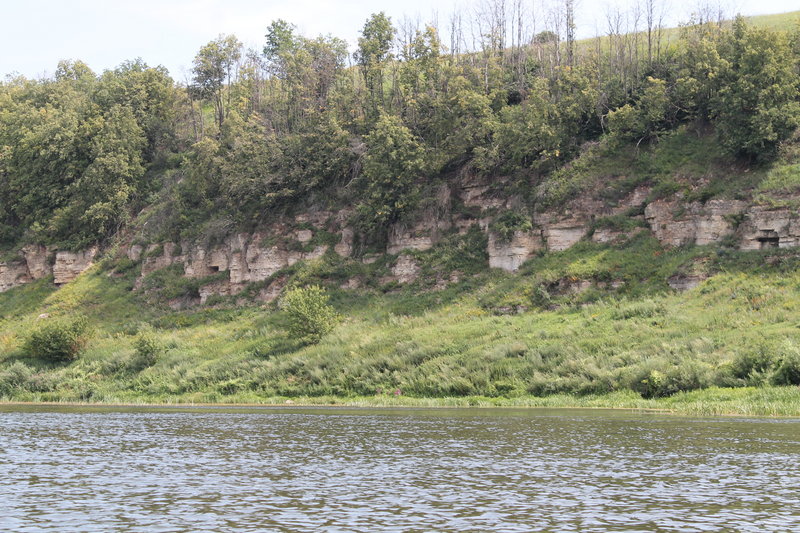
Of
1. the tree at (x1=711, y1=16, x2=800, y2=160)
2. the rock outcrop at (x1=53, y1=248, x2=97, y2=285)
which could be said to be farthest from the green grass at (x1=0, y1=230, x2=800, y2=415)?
the rock outcrop at (x1=53, y1=248, x2=97, y2=285)

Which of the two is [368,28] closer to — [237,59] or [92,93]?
[237,59]

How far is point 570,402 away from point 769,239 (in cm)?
1832

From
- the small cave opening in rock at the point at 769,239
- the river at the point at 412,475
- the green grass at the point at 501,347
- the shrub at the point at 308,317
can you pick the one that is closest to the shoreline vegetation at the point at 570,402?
the green grass at the point at 501,347

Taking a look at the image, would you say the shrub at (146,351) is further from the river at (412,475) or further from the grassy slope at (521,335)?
the river at (412,475)

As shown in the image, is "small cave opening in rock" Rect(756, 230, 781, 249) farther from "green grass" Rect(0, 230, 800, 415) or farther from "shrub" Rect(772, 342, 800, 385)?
"shrub" Rect(772, 342, 800, 385)

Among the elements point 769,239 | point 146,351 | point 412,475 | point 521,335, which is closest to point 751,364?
point 521,335

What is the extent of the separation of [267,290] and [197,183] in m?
14.4

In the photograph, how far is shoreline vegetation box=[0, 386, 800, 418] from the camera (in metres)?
31.0

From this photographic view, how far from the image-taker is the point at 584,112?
58.7 m

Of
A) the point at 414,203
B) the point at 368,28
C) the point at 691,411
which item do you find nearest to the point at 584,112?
the point at 414,203

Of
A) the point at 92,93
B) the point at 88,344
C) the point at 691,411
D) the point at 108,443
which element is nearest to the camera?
the point at 108,443

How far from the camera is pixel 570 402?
36.0 metres

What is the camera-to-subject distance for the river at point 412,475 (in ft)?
52.3

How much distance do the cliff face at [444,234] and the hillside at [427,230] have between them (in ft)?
0.51
